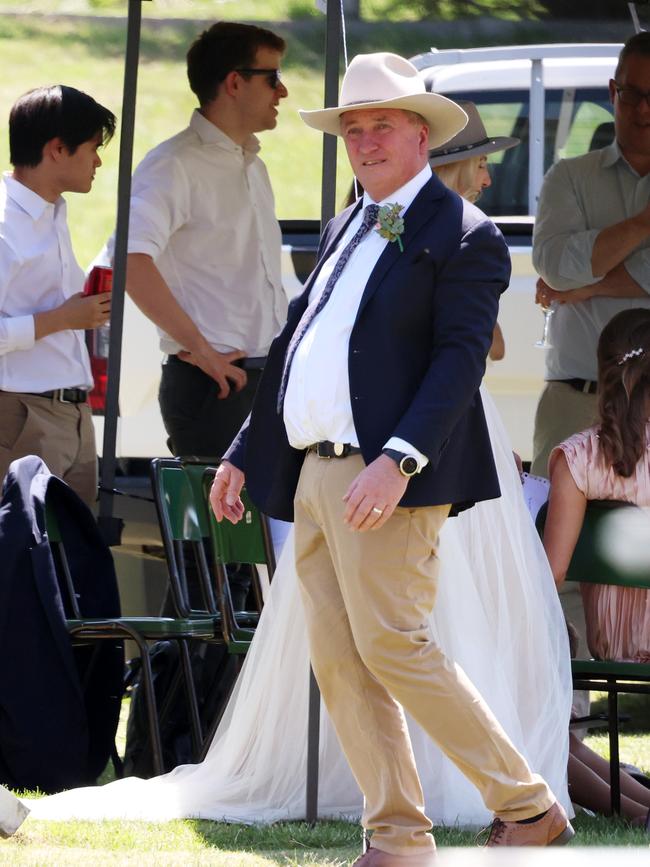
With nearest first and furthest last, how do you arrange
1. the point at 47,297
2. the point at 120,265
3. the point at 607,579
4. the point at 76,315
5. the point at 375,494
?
the point at 375,494, the point at 607,579, the point at 76,315, the point at 47,297, the point at 120,265

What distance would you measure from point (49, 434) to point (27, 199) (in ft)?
2.42

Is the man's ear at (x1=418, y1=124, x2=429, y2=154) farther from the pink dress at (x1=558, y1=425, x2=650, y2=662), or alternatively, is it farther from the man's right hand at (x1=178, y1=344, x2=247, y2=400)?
the man's right hand at (x1=178, y1=344, x2=247, y2=400)

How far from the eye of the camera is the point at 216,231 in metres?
6.01

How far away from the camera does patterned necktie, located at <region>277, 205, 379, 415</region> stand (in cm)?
355

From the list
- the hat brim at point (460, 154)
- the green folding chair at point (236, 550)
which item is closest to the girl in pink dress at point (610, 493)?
the hat brim at point (460, 154)

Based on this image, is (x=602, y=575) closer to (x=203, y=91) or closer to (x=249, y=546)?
(x=249, y=546)

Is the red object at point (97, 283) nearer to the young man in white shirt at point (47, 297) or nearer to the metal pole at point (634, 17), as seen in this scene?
the young man in white shirt at point (47, 297)

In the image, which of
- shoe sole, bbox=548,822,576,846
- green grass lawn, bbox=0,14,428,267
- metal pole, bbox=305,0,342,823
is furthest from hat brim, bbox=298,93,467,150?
green grass lawn, bbox=0,14,428,267

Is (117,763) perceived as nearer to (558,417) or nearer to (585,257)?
(558,417)

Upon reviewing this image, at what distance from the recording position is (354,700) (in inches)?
137

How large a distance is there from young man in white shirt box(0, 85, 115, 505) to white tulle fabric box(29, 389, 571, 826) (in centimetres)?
110

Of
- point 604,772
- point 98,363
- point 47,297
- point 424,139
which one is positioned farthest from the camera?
point 98,363

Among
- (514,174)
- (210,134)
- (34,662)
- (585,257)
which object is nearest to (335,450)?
(34,662)

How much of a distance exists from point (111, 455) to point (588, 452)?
195cm
